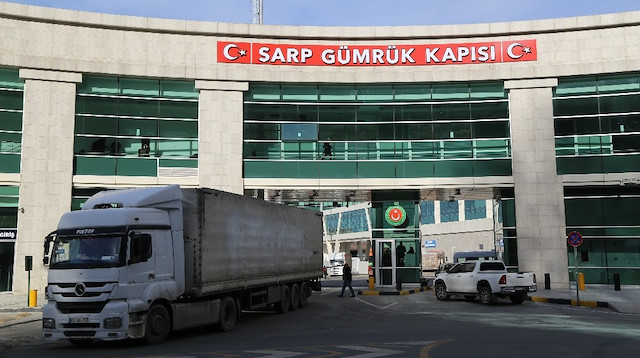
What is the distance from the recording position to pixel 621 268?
105 feet

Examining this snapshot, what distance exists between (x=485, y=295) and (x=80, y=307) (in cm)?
1541

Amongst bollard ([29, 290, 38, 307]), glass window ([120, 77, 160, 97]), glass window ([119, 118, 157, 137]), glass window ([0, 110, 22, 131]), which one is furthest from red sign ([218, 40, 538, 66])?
bollard ([29, 290, 38, 307])

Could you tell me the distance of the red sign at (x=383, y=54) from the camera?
32.8 meters

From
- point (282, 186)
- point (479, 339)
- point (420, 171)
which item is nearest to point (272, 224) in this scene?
point (479, 339)

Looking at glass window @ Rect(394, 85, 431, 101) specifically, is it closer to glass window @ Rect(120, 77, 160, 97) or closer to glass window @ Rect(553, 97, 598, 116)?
glass window @ Rect(553, 97, 598, 116)

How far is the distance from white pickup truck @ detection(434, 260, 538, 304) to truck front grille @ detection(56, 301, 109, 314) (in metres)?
14.9

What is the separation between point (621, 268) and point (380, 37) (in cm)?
1688

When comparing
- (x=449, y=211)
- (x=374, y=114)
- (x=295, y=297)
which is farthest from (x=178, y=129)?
(x=449, y=211)

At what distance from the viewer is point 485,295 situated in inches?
935

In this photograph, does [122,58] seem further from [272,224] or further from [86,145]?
[272,224]

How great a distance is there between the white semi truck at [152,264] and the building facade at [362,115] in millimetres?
14290

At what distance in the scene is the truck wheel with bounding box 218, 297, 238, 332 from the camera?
16.3 metres

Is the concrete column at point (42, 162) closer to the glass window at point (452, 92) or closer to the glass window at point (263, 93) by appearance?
the glass window at point (263, 93)

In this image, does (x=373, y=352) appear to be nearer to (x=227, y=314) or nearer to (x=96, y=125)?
(x=227, y=314)
